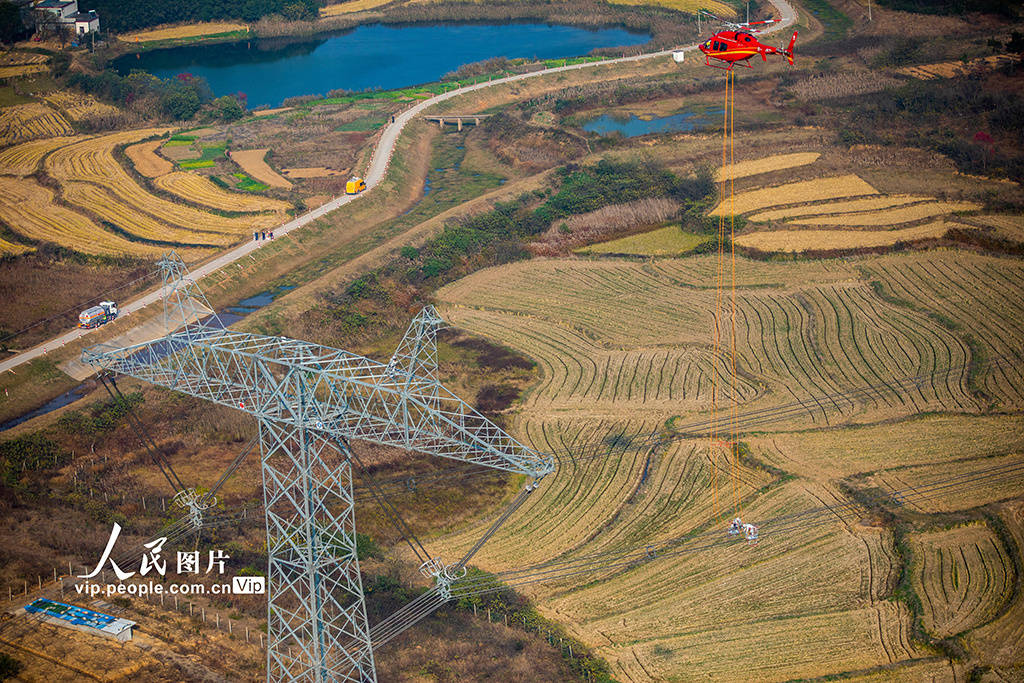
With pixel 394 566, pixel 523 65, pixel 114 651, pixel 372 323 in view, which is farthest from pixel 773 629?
pixel 523 65

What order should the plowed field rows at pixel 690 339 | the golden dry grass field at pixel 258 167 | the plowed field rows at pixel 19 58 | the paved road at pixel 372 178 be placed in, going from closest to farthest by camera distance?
the plowed field rows at pixel 690 339, the paved road at pixel 372 178, the golden dry grass field at pixel 258 167, the plowed field rows at pixel 19 58

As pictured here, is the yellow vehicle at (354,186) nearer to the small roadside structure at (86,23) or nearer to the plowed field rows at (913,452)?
the plowed field rows at (913,452)

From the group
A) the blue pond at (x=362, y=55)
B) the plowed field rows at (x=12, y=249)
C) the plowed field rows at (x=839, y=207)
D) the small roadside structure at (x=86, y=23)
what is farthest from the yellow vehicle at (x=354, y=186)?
the small roadside structure at (x=86, y=23)

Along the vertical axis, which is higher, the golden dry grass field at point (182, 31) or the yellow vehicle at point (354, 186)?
the golden dry grass field at point (182, 31)

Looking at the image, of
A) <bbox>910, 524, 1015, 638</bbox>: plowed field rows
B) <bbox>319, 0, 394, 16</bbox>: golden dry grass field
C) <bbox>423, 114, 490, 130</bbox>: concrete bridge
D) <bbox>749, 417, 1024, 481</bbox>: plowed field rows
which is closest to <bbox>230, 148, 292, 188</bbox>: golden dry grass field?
<bbox>423, 114, 490, 130</bbox>: concrete bridge

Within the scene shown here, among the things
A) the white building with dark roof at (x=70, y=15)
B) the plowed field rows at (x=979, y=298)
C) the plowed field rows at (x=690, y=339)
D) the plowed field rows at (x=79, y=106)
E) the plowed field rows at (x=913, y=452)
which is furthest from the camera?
the white building with dark roof at (x=70, y=15)

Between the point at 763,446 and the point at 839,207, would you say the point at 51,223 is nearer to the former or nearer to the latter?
the point at 763,446

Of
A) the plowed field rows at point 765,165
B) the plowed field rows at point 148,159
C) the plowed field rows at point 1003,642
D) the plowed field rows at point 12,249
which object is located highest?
the plowed field rows at point 148,159
